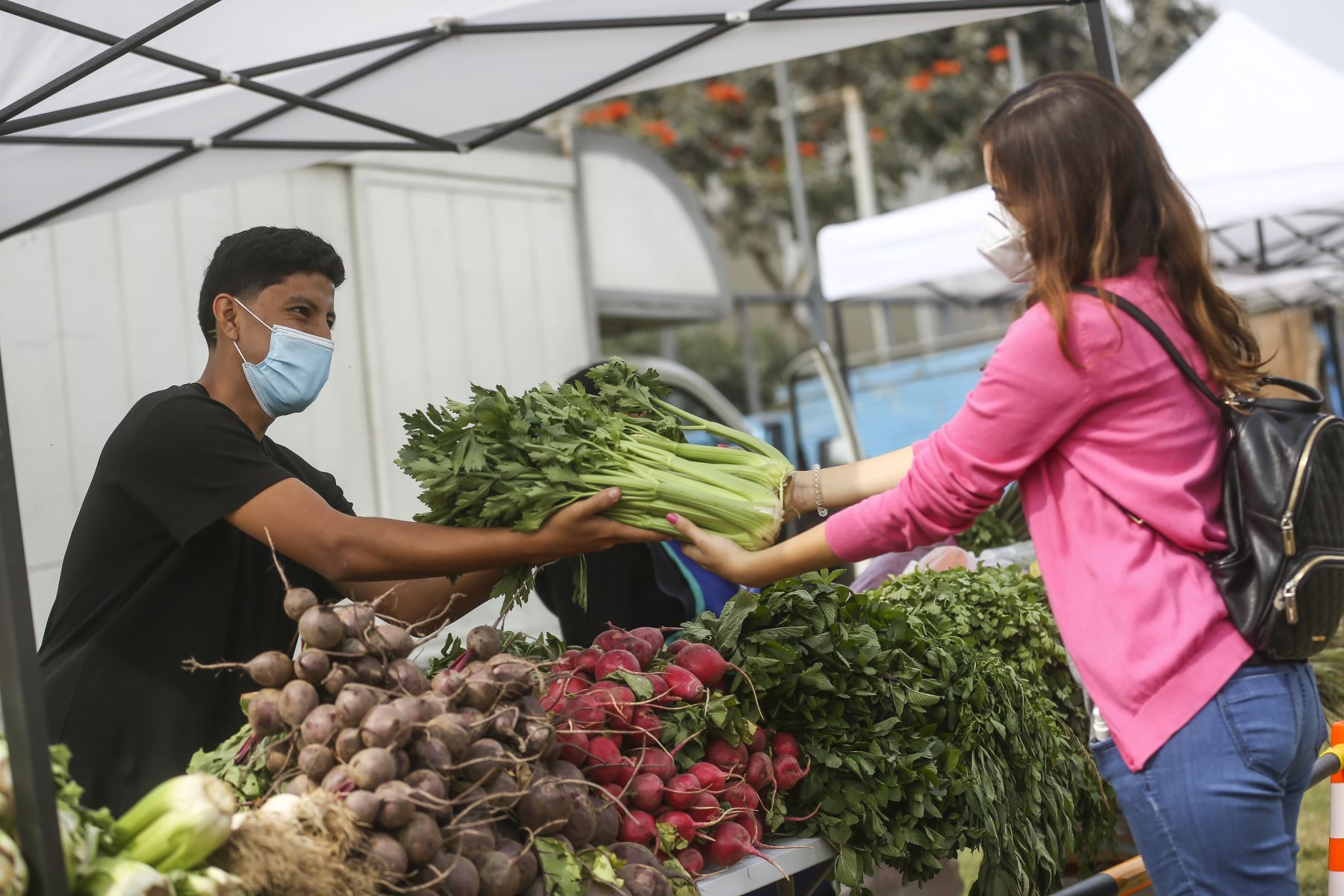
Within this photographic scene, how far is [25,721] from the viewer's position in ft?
5.28

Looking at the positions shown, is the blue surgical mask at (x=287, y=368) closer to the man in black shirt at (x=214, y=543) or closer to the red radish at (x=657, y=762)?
the man in black shirt at (x=214, y=543)

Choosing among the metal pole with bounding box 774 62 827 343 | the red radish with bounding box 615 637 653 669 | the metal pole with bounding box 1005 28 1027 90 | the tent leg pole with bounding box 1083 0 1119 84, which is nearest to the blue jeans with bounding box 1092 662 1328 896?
the red radish with bounding box 615 637 653 669

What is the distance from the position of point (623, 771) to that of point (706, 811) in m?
0.19

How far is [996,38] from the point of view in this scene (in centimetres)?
1881

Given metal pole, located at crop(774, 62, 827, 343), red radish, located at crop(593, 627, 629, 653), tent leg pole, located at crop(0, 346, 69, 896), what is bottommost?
red radish, located at crop(593, 627, 629, 653)

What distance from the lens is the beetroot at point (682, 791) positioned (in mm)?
2371

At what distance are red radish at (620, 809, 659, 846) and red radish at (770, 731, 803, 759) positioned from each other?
0.43m

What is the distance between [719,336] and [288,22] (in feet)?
57.4

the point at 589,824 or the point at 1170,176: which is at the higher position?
the point at 1170,176

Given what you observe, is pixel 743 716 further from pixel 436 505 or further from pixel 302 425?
pixel 302 425

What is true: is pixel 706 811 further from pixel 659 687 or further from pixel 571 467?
pixel 571 467

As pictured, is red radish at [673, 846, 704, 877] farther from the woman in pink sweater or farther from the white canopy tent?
the white canopy tent

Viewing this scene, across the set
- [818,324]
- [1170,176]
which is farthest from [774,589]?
[818,324]

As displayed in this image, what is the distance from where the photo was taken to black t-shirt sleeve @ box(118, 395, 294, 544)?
244 centimetres
